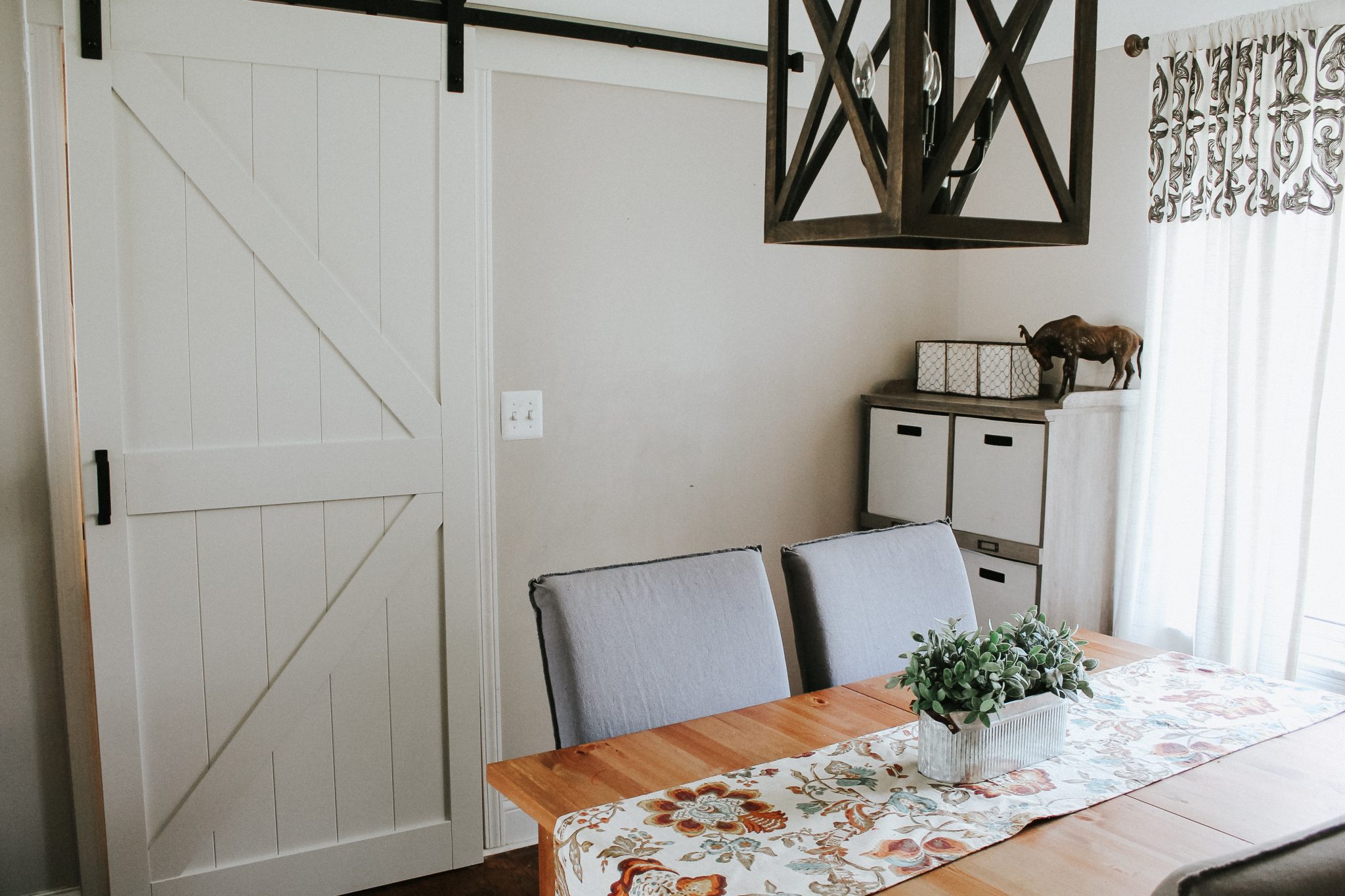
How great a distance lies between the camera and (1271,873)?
818 mm

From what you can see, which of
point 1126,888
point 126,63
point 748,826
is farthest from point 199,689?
point 1126,888

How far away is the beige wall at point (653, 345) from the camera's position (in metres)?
2.79

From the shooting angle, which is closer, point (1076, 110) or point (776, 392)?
point (1076, 110)

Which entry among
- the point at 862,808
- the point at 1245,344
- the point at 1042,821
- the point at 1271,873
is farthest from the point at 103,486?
the point at 1245,344

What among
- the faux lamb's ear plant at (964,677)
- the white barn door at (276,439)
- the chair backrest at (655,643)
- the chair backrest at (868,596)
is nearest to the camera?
the faux lamb's ear plant at (964,677)

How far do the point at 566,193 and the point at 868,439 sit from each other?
1280 mm

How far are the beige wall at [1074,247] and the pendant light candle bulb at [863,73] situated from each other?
1983mm

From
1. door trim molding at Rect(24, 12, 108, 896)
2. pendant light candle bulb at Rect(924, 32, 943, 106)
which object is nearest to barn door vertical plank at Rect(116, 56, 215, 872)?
door trim molding at Rect(24, 12, 108, 896)

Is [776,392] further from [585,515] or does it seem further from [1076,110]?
[1076,110]

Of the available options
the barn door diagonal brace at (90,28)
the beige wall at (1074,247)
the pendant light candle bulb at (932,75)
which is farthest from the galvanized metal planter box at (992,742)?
the barn door diagonal brace at (90,28)

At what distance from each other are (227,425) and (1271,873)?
2226mm

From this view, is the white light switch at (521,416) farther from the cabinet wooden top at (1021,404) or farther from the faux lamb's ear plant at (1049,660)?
the faux lamb's ear plant at (1049,660)

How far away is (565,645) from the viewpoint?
181cm

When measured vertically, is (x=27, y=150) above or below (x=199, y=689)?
above
